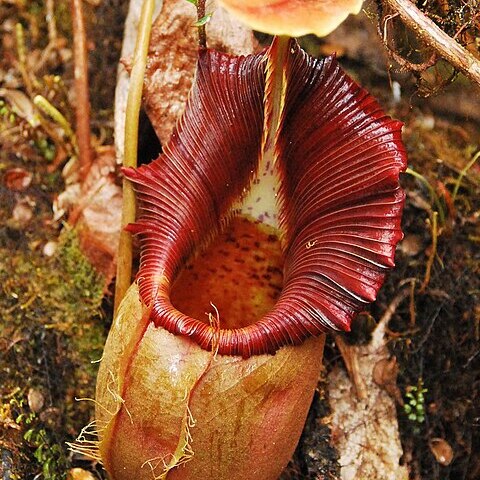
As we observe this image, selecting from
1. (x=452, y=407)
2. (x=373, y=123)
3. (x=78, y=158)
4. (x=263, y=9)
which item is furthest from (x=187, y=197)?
(x=452, y=407)

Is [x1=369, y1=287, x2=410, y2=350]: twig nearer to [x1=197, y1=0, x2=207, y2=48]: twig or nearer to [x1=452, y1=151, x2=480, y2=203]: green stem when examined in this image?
[x1=452, y1=151, x2=480, y2=203]: green stem

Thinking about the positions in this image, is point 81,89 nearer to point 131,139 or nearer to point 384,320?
point 131,139

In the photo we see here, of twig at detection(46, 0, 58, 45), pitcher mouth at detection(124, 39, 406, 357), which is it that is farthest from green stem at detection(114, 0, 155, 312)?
twig at detection(46, 0, 58, 45)

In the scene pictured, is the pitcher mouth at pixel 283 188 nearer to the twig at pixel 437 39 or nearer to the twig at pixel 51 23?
the twig at pixel 437 39

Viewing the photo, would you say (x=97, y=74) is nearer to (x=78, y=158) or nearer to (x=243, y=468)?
(x=78, y=158)

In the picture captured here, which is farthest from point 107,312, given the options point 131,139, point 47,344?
point 131,139
